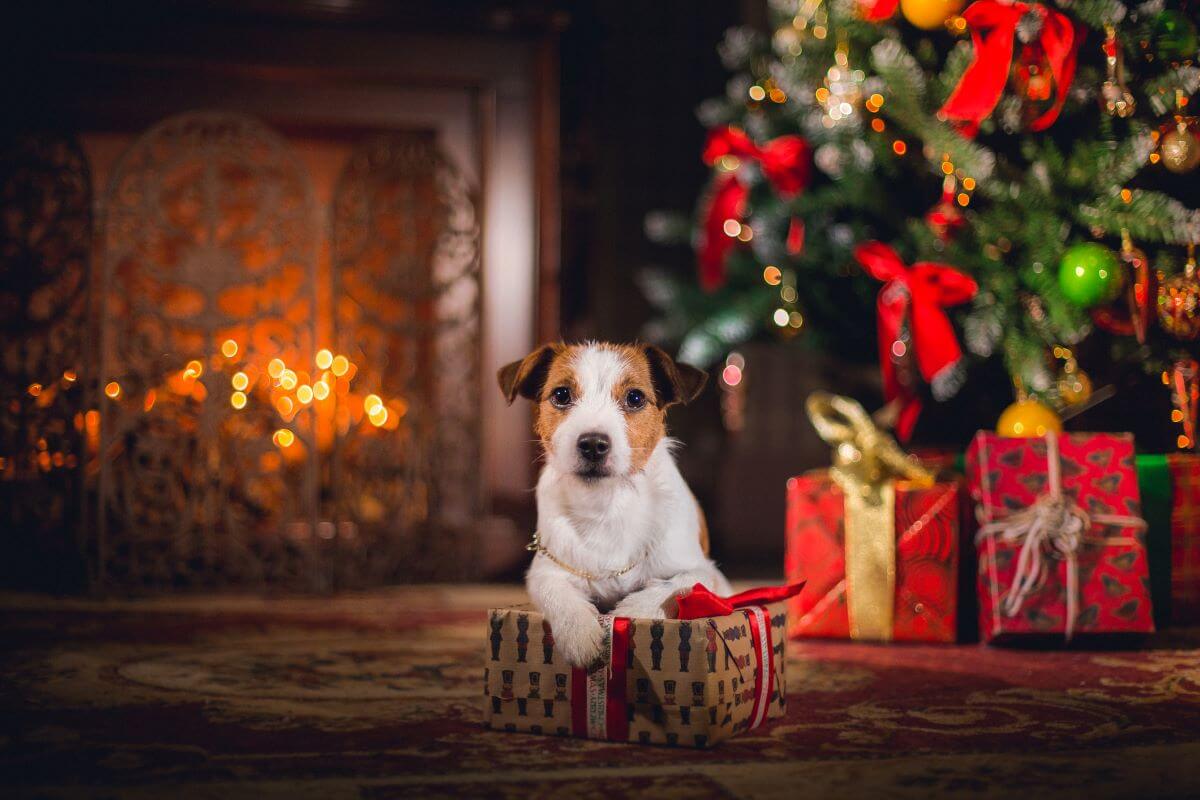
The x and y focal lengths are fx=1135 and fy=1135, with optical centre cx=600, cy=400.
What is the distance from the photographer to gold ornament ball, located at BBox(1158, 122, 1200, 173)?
2535mm

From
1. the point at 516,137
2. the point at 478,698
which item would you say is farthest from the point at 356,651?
the point at 516,137

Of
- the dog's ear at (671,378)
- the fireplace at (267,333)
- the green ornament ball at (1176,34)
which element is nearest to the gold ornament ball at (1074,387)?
the green ornament ball at (1176,34)

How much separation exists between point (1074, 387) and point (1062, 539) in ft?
1.82

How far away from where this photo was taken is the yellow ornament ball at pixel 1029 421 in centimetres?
286

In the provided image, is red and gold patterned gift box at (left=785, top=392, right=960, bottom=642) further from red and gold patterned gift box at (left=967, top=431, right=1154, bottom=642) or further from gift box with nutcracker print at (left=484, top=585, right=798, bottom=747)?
gift box with nutcracker print at (left=484, top=585, right=798, bottom=747)

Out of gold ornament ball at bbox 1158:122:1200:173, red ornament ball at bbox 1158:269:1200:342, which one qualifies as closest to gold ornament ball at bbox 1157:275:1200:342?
red ornament ball at bbox 1158:269:1200:342

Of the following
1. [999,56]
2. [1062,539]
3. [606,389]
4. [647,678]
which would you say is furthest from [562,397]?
[999,56]

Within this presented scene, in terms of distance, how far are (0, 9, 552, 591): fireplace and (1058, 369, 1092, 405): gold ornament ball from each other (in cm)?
187

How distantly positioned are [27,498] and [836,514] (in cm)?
258

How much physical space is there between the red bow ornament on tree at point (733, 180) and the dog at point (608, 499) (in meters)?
1.51

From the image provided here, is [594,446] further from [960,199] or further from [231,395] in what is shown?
[231,395]

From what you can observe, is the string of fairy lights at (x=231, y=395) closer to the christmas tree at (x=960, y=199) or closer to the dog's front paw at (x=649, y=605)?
the christmas tree at (x=960, y=199)

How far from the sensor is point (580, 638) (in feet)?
5.62

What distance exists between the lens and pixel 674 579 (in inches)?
73.3
